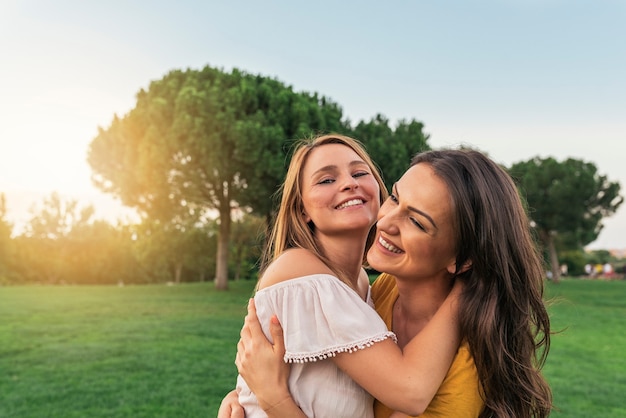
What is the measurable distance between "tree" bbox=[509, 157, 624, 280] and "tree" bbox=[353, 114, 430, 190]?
13.5 metres

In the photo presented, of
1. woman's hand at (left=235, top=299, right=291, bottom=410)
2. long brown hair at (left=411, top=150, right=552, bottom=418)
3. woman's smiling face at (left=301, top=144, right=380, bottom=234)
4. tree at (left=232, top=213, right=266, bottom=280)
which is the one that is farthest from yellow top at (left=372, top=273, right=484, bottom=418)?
tree at (left=232, top=213, right=266, bottom=280)

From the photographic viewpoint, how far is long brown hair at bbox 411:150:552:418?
2.29 meters

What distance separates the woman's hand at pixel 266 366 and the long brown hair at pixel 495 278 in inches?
28.9

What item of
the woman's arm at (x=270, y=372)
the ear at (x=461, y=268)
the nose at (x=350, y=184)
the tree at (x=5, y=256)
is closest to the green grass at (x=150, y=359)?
the ear at (x=461, y=268)

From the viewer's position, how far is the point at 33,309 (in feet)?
58.7

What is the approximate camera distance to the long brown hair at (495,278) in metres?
2.29

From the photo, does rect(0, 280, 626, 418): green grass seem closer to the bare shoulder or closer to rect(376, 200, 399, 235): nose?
rect(376, 200, 399, 235): nose

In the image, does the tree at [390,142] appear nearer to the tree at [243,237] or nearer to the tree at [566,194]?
the tree at [243,237]

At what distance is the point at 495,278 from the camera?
236cm

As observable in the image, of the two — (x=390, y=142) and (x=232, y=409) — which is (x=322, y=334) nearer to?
(x=232, y=409)

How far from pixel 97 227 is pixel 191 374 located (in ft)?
102

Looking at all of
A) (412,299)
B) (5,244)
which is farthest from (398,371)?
(5,244)

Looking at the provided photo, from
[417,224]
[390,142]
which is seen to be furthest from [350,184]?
[390,142]

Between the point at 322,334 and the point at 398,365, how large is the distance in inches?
12.1
